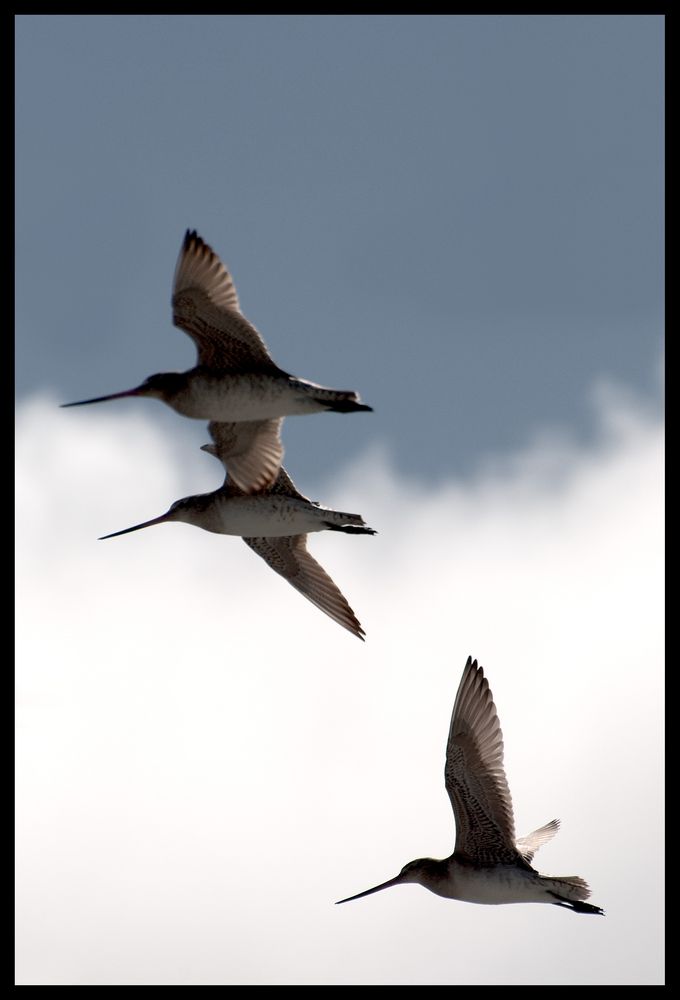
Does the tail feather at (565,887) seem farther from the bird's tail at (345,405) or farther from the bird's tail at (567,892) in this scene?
the bird's tail at (345,405)

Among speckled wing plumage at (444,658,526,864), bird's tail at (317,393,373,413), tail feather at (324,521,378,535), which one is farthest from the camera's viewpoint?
tail feather at (324,521,378,535)

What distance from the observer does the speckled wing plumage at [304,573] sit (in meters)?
14.6

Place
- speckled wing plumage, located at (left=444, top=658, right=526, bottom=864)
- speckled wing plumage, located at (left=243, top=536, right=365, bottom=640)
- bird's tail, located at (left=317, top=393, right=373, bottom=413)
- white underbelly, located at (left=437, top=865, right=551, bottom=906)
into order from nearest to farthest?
bird's tail, located at (left=317, top=393, right=373, bottom=413), white underbelly, located at (left=437, top=865, right=551, bottom=906), speckled wing plumage, located at (left=444, top=658, right=526, bottom=864), speckled wing plumage, located at (left=243, top=536, right=365, bottom=640)

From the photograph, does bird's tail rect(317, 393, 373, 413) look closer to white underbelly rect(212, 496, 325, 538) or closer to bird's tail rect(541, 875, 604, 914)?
white underbelly rect(212, 496, 325, 538)

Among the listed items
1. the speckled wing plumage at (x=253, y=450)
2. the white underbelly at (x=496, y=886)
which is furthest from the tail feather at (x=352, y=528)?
the white underbelly at (x=496, y=886)

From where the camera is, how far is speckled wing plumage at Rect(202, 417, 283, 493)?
13609 mm

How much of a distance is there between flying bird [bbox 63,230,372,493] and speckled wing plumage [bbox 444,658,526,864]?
8.23 ft

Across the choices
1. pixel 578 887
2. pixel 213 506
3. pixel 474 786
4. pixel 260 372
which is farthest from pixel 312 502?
pixel 578 887

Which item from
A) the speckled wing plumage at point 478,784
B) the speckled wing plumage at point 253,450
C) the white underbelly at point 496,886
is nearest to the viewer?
the white underbelly at point 496,886

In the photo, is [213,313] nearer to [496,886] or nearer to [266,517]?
[266,517]

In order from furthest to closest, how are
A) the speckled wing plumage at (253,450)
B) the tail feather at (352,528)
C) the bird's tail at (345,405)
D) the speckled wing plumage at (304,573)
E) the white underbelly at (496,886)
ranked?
the speckled wing plumage at (304,573) → the speckled wing plumage at (253,450) → the tail feather at (352,528) → the white underbelly at (496,886) → the bird's tail at (345,405)

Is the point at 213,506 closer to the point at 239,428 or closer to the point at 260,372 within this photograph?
the point at 239,428

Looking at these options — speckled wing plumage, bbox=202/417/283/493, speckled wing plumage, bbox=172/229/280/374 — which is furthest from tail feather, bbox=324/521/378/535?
speckled wing plumage, bbox=172/229/280/374

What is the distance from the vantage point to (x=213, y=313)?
474 inches
